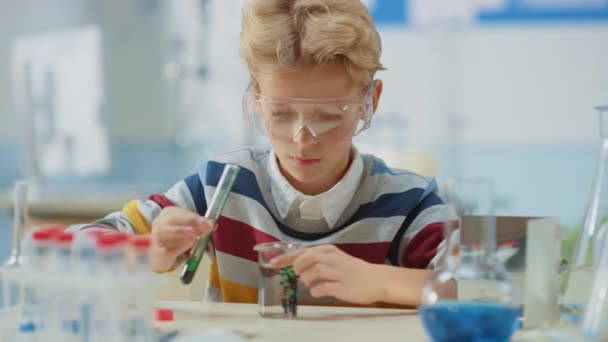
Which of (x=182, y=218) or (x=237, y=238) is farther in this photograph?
(x=237, y=238)

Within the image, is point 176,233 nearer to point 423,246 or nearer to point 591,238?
point 423,246

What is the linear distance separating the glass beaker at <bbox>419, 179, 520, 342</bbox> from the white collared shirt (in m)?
0.48

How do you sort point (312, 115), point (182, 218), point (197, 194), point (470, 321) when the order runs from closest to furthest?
1. point (470, 321)
2. point (182, 218)
3. point (312, 115)
4. point (197, 194)

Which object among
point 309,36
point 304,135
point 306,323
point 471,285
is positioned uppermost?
point 309,36

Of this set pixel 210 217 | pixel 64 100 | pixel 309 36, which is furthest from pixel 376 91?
pixel 64 100

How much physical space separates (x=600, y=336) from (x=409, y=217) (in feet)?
2.06

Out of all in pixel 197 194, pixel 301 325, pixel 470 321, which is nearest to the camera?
pixel 470 321

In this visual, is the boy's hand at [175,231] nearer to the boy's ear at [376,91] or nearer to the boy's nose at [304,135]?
the boy's nose at [304,135]

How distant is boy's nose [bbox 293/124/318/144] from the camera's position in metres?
1.47

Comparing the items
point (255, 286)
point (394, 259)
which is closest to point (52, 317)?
point (255, 286)

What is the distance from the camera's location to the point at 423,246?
157 centimetres

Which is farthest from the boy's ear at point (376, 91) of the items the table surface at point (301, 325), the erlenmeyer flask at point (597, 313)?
the erlenmeyer flask at point (597, 313)

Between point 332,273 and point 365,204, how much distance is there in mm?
378

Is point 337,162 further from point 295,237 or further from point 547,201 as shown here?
point 547,201
